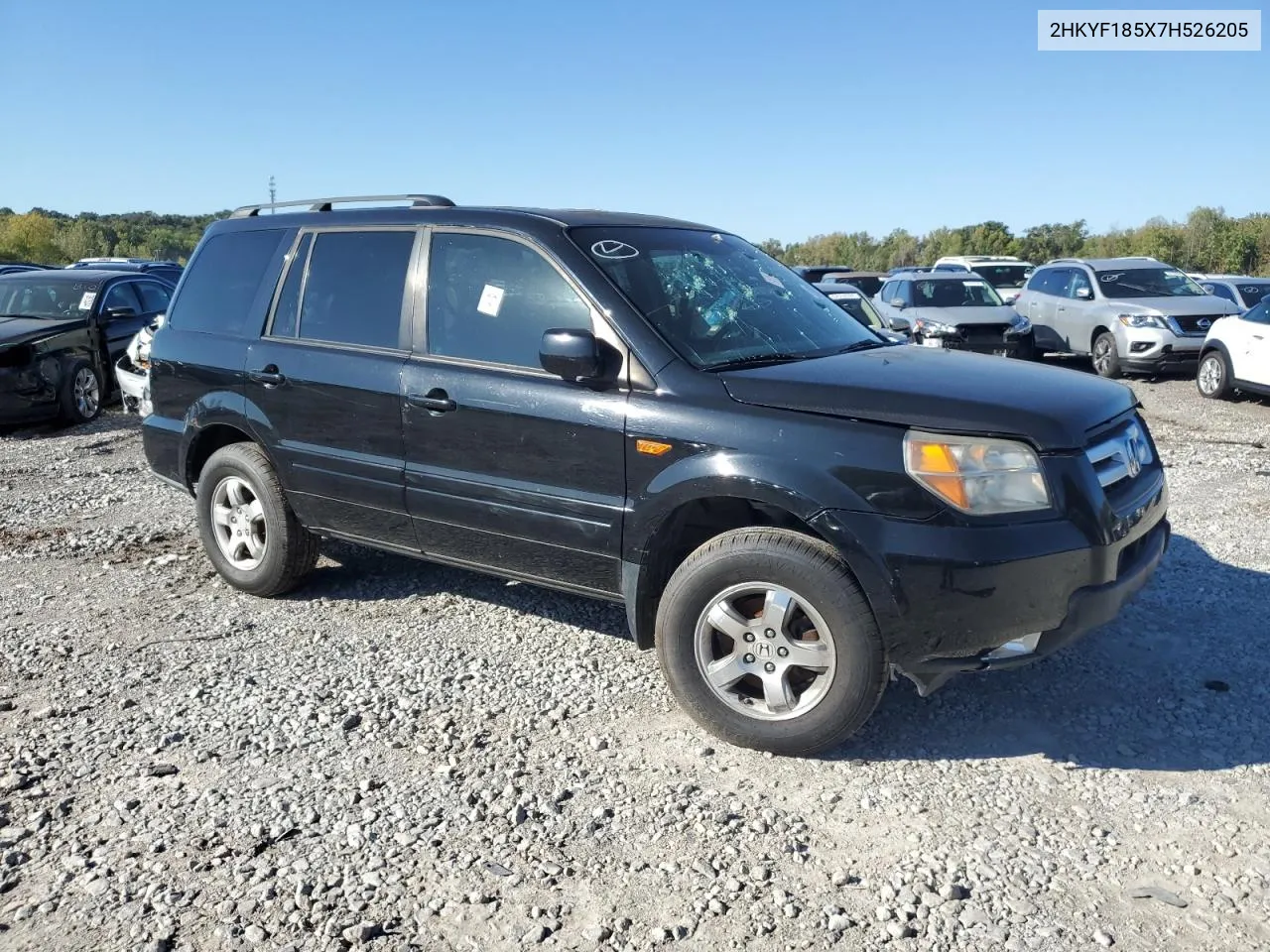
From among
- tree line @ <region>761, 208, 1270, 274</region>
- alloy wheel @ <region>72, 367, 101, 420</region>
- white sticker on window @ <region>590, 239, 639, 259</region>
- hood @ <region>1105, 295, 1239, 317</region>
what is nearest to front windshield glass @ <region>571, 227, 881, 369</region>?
white sticker on window @ <region>590, 239, 639, 259</region>

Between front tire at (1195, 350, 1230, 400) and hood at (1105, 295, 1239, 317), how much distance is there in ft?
5.46

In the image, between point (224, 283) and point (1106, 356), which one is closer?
point (224, 283)

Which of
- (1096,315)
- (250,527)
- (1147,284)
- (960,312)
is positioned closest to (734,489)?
Result: (250,527)

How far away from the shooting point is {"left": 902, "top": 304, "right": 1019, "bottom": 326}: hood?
1509 centimetres

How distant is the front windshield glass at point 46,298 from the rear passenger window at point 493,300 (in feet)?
29.3

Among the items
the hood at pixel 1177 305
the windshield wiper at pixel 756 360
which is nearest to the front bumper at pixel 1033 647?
the windshield wiper at pixel 756 360

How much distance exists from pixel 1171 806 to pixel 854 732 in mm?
999

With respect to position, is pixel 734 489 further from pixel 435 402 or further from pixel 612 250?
pixel 435 402

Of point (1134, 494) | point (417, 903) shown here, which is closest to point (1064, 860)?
point (1134, 494)

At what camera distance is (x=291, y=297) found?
5.04m

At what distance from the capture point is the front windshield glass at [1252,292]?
57.8 feet

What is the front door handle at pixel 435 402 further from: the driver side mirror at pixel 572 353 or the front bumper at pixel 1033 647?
the front bumper at pixel 1033 647

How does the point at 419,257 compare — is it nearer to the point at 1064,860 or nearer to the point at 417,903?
the point at 417,903

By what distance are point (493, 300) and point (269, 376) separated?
133 cm
